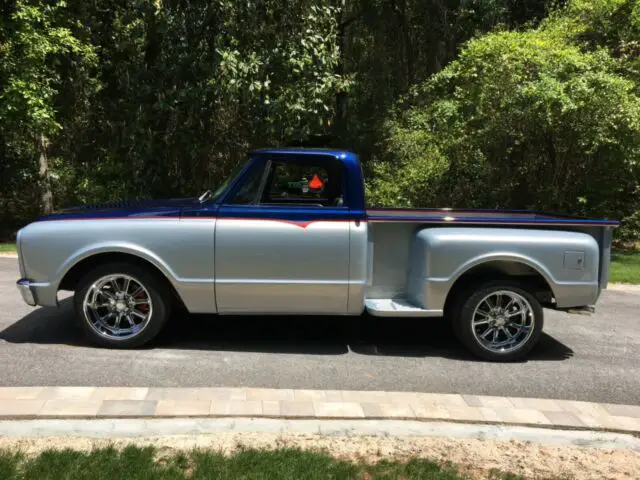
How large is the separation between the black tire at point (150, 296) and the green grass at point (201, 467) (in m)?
1.95

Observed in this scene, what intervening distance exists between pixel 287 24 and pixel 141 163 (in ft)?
14.8

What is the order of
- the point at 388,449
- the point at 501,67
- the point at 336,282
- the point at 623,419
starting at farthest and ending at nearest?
the point at 501,67, the point at 336,282, the point at 623,419, the point at 388,449

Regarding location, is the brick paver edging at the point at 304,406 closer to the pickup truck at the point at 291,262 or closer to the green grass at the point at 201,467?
the green grass at the point at 201,467

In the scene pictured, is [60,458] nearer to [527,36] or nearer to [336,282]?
[336,282]

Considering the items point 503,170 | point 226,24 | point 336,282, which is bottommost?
point 336,282

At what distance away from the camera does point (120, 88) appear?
49.2ft

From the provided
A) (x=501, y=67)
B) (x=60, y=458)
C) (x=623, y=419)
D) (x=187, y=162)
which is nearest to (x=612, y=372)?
(x=623, y=419)

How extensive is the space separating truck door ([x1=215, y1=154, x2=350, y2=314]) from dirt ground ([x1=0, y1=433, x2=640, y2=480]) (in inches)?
66.6

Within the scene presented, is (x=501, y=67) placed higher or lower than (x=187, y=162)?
higher

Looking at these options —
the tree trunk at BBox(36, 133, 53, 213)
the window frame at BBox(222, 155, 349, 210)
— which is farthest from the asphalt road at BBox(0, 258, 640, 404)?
the tree trunk at BBox(36, 133, 53, 213)

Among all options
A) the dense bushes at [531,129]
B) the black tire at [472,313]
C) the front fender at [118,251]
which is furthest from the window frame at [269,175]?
the dense bushes at [531,129]

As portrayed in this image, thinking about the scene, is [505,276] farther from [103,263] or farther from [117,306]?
[103,263]

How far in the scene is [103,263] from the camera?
17.6 feet

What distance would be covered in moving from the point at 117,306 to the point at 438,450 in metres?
3.15
